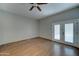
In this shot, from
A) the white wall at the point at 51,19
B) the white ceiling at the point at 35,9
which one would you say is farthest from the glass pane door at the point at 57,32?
the white ceiling at the point at 35,9

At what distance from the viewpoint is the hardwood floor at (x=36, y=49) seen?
1300 mm

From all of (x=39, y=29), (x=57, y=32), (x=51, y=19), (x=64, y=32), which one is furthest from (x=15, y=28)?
(x=64, y=32)

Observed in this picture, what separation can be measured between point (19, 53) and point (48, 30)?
28.6 inches

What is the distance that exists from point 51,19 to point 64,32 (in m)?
0.38

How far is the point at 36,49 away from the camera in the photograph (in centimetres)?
140

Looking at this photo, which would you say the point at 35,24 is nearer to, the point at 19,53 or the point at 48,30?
the point at 48,30

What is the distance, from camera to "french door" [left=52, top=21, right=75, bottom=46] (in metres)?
1.41

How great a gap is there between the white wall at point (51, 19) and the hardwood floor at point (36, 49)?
6.7 inches

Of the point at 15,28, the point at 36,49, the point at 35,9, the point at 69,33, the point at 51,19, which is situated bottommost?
the point at 36,49

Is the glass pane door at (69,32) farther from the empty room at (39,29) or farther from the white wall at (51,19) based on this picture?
the white wall at (51,19)

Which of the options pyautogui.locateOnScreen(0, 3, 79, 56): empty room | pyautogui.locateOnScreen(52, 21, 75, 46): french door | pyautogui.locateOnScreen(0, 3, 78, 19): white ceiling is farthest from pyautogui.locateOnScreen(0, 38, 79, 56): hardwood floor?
pyautogui.locateOnScreen(0, 3, 78, 19): white ceiling

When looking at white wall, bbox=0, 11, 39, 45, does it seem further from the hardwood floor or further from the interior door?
the interior door

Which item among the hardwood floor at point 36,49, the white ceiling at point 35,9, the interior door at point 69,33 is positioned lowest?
the hardwood floor at point 36,49

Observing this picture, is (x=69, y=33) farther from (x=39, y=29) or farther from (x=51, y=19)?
(x=39, y=29)
